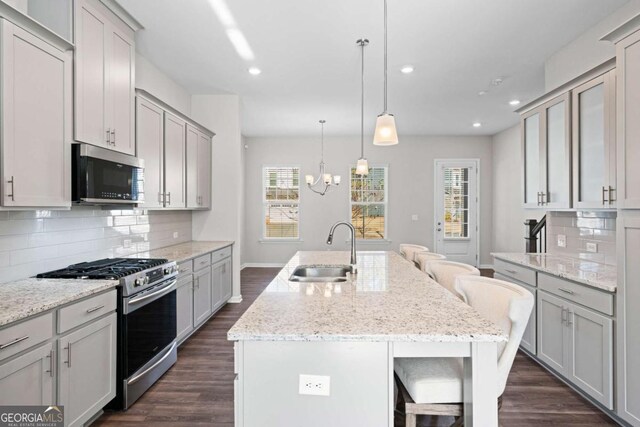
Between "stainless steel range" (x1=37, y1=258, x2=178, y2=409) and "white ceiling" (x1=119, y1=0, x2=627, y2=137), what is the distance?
81.6 inches

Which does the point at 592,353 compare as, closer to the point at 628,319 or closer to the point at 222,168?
the point at 628,319

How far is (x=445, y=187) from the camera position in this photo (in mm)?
7566

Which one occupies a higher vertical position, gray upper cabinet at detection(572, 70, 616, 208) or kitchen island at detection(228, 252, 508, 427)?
gray upper cabinet at detection(572, 70, 616, 208)

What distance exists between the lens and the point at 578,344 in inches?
94.3

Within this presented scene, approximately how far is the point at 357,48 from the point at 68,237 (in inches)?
119

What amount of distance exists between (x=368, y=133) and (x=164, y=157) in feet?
15.3

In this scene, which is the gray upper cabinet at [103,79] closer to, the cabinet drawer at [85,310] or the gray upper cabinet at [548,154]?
the cabinet drawer at [85,310]

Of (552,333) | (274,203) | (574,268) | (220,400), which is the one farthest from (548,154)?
(274,203)

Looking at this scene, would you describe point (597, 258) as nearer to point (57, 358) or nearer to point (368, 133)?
Answer: point (57, 358)

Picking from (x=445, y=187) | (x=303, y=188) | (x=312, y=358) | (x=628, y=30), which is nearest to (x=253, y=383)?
(x=312, y=358)

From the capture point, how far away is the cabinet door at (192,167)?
13.4 ft

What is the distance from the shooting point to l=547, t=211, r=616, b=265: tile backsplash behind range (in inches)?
109

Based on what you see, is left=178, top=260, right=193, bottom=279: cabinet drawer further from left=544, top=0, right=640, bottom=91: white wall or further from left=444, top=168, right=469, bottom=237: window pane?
left=444, top=168, right=469, bottom=237: window pane

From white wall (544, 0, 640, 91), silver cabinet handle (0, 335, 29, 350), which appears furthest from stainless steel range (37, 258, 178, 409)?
white wall (544, 0, 640, 91)
